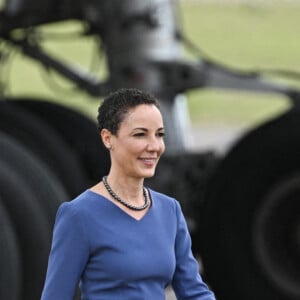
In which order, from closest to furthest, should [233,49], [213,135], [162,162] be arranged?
[162,162], [213,135], [233,49]

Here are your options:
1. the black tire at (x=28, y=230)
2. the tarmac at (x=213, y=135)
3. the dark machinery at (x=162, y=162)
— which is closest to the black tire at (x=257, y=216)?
the dark machinery at (x=162, y=162)

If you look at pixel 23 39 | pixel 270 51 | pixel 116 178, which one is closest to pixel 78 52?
pixel 270 51

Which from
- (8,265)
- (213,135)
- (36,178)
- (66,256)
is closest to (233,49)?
(213,135)

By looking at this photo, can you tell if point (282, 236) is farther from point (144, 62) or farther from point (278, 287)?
point (144, 62)

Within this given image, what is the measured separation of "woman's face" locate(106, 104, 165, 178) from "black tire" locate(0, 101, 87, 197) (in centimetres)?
→ 429

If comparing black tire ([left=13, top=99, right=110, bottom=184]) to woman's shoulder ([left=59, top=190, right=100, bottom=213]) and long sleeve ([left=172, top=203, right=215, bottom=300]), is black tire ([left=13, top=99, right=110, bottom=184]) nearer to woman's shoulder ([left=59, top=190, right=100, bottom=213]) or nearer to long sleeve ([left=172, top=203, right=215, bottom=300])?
long sleeve ([left=172, top=203, right=215, bottom=300])

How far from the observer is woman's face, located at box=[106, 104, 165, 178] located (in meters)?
3.80

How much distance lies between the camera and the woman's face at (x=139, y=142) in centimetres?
380

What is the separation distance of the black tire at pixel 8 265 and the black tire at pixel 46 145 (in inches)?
56.9

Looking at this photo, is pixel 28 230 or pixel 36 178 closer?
pixel 28 230

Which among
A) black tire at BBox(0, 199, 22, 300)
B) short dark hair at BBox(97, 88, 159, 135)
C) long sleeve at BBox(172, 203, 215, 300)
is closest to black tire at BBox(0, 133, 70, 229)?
black tire at BBox(0, 199, 22, 300)

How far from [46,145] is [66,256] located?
4.47 m

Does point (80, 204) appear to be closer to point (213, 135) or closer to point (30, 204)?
point (30, 204)

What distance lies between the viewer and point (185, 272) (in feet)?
13.0
